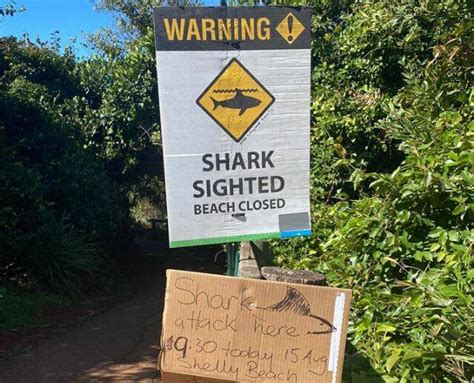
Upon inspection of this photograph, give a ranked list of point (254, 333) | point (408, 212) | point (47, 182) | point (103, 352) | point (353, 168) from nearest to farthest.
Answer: point (254, 333) < point (408, 212) < point (103, 352) < point (353, 168) < point (47, 182)

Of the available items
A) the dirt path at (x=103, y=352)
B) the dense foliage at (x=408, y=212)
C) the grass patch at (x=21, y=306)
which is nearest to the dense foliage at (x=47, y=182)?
the grass patch at (x=21, y=306)

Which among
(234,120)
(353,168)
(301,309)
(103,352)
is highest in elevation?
(234,120)

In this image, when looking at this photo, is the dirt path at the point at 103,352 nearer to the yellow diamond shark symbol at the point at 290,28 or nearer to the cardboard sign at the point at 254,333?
the cardboard sign at the point at 254,333

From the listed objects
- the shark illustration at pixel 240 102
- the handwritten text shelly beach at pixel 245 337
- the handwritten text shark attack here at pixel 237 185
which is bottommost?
the handwritten text shelly beach at pixel 245 337

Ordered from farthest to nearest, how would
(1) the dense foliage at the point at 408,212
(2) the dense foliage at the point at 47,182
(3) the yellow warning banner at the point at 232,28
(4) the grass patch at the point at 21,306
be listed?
(2) the dense foliage at the point at 47,182, (4) the grass patch at the point at 21,306, (1) the dense foliage at the point at 408,212, (3) the yellow warning banner at the point at 232,28

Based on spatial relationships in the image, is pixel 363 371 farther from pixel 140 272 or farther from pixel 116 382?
pixel 140 272

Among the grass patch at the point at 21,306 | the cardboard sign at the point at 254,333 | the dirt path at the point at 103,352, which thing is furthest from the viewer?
the grass patch at the point at 21,306

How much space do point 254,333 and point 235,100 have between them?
1159mm

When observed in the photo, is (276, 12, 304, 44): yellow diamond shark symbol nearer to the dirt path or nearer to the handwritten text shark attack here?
the handwritten text shark attack here

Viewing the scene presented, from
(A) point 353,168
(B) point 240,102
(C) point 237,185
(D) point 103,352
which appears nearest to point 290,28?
(B) point 240,102

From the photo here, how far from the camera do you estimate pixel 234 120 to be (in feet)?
9.16

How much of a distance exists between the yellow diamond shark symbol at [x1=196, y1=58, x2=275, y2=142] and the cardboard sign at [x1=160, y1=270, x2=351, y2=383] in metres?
0.82

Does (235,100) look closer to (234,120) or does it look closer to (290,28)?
(234,120)

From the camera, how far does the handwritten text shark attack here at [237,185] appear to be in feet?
9.10
